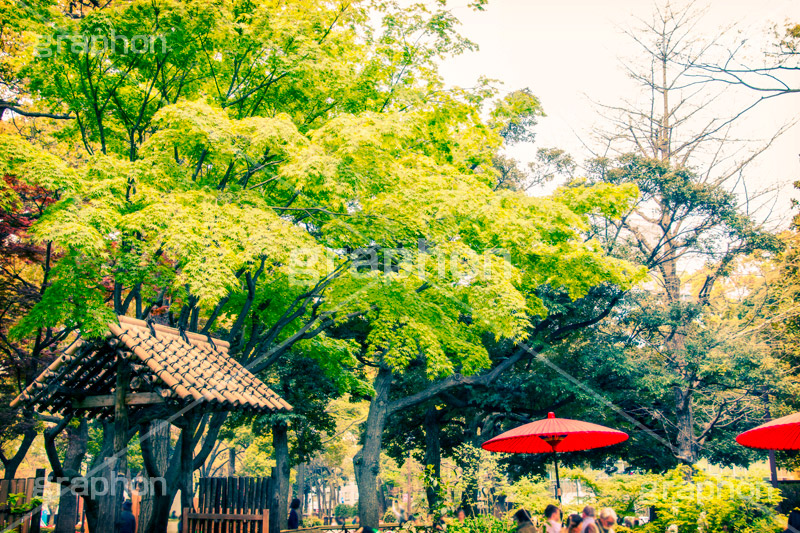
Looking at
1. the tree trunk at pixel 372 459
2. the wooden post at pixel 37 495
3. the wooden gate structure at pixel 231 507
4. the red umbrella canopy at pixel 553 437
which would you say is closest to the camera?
the red umbrella canopy at pixel 553 437

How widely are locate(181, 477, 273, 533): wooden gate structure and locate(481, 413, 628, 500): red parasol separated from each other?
445 cm

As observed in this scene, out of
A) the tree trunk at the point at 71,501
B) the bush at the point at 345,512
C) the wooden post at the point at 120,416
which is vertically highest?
the wooden post at the point at 120,416

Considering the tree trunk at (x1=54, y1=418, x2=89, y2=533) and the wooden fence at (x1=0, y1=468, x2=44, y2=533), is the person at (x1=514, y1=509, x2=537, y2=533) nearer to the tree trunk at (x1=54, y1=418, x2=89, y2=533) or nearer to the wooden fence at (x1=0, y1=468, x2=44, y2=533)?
the wooden fence at (x1=0, y1=468, x2=44, y2=533)

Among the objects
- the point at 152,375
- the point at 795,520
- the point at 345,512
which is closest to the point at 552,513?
the point at 795,520

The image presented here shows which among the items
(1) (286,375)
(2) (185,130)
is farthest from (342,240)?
(1) (286,375)

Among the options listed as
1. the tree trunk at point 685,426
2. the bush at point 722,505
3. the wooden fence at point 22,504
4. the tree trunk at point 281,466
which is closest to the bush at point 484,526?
the bush at point 722,505

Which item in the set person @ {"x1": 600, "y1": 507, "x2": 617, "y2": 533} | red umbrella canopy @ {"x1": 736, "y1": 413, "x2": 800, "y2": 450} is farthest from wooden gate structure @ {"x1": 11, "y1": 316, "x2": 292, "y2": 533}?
red umbrella canopy @ {"x1": 736, "y1": 413, "x2": 800, "y2": 450}

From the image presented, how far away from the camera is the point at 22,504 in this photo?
12227 mm

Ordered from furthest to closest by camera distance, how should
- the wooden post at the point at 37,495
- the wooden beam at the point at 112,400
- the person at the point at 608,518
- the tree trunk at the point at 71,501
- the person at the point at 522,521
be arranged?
the tree trunk at the point at 71,501 < the wooden post at the point at 37,495 < the person at the point at 522,521 < the person at the point at 608,518 < the wooden beam at the point at 112,400

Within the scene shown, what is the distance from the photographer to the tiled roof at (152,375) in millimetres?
6742

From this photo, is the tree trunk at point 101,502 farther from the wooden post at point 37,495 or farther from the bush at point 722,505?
the bush at point 722,505

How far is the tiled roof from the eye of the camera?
22.1ft

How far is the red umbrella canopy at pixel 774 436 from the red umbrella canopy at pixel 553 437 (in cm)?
194

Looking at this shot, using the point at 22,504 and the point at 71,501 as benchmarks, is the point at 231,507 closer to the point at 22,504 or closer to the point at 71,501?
the point at 22,504
